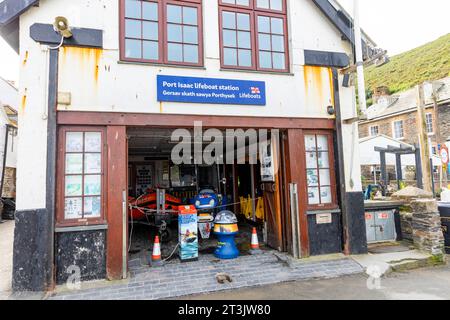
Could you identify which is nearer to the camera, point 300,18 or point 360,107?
point 360,107

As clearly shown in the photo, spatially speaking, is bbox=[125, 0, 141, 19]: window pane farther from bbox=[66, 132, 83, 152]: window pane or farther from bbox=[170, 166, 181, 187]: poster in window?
bbox=[170, 166, 181, 187]: poster in window

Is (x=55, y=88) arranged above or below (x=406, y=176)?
above

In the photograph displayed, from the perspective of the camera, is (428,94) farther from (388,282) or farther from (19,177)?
(19,177)

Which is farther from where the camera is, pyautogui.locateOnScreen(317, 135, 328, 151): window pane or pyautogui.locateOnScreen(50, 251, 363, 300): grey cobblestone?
pyautogui.locateOnScreen(317, 135, 328, 151): window pane

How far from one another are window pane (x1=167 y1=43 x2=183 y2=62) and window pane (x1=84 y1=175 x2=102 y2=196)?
9.25 ft

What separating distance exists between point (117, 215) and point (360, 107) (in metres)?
5.59

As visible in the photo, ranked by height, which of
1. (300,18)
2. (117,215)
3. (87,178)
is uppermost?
(300,18)

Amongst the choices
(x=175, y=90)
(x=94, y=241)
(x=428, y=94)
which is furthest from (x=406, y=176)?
(x=94, y=241)

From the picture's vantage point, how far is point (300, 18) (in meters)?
6.62

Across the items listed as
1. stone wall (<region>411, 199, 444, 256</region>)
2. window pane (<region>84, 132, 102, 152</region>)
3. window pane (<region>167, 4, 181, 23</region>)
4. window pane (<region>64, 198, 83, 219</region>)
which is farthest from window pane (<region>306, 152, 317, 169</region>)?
window pane (<region>64, 198, 83, 219</region>)

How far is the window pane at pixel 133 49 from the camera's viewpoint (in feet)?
18.2

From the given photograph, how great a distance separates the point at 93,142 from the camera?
209 inches

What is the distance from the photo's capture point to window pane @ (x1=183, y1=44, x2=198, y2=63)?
590 cm

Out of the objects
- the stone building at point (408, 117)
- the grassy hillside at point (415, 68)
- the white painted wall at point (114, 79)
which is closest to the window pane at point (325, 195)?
A: the white painted wall at point (114, 79)
